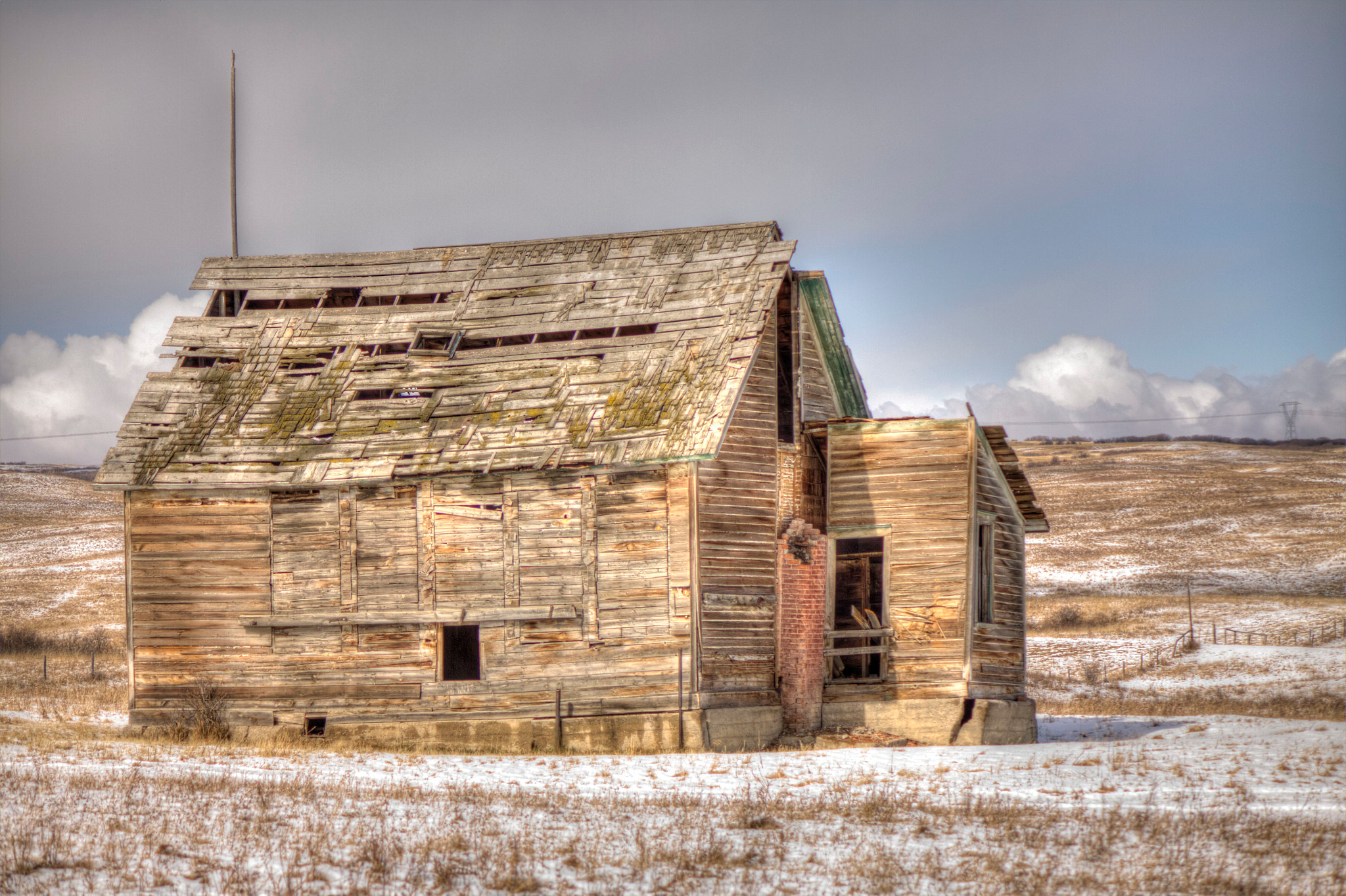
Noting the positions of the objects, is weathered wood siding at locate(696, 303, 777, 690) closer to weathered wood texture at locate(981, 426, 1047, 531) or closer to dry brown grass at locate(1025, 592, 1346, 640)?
weathered wood texture at locate(981, 426, 1047, 531)

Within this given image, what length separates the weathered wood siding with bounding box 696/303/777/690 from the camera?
55.9ft

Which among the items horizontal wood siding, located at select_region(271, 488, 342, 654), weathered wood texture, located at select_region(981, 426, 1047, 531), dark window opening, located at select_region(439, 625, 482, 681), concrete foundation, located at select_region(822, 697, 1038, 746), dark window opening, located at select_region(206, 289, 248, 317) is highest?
dark window opening, located at select_region(206, 289, 248, 317)

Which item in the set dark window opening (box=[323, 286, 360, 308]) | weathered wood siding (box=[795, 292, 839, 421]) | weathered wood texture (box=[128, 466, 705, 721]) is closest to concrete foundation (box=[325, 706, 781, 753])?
weathered wood texture (box=[128, 466, 705, 721])

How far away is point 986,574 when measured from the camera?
1945cm

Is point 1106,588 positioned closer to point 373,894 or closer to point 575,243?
point 575,243

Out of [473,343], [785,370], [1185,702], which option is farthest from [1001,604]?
[1185,702]

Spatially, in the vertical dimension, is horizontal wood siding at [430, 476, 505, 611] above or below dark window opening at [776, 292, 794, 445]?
below

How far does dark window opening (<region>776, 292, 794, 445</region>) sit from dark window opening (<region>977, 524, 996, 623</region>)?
3582mm

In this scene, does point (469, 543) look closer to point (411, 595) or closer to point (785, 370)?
point (411, 595)

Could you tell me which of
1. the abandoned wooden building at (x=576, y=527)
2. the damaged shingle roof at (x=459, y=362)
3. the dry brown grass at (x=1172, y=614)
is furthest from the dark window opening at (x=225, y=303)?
the dry brown grass at (x=1172, y=614)

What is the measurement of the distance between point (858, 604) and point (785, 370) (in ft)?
13.5

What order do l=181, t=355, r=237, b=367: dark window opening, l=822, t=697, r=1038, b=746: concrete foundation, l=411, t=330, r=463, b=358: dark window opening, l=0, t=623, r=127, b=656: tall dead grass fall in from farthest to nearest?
l=0, t=623, r=127, b=656: tall dead grass < l=181, t=355, r=237, b=367: dark window opening < l=411, t=330, r=463, b=358: dark window opening < l=822, t=697, r=1038, b=746: concrete foundation

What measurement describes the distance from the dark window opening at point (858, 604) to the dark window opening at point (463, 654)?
232 inches

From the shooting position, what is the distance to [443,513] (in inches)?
709
